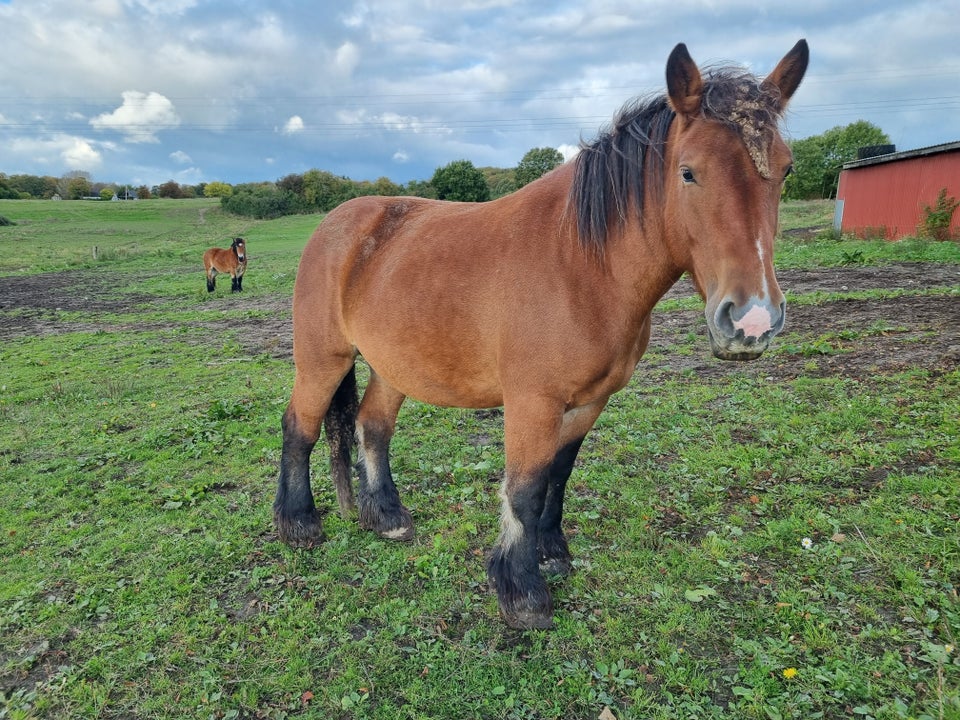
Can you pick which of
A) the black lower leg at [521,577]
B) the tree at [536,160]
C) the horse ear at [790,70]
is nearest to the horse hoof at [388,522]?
the black lower leg at [521,577]

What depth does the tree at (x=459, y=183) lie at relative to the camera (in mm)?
40594

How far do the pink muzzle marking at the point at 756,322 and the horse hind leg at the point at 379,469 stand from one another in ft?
8.64

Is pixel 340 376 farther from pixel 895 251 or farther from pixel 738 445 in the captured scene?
pixel 895 251

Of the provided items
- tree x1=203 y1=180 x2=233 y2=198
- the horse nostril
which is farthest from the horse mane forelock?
tree x1=203 y1=180 x2=233 y2=198

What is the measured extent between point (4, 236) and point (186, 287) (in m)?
27.5

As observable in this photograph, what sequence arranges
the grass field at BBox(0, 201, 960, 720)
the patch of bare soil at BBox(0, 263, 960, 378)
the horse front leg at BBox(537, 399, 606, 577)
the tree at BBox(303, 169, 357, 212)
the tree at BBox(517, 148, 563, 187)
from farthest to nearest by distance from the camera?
the tree at BBox(303, 169, 357, 212) → the tree at BBox(517, 148, 563, 187) → the patch of bare soil at BBox(0, 263, 960, 378) → the horse front leg at BBox(537, 399, 606, 577) → the grass field at BBox(0, 201, 960, 720)

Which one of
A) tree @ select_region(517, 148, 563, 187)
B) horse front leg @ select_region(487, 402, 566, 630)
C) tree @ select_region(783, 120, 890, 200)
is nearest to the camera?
horse front leg @ select_region(487, 402, 566, 630)

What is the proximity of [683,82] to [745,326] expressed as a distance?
102 centimetres

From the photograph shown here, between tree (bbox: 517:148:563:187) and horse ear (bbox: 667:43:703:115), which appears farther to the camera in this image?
tree (bbox: 517:148:563:187)

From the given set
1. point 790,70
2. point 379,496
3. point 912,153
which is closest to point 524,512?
point 379,496

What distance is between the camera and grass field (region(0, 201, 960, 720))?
2.57 metres

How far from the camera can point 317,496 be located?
4555 mm

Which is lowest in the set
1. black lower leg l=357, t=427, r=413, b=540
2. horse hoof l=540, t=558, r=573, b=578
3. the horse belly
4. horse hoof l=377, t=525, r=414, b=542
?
horse hoof l=377, t=525, r=414, b=542

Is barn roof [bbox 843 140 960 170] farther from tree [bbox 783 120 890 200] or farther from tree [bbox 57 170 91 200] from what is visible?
tree [bbox 57 170 91 200]
